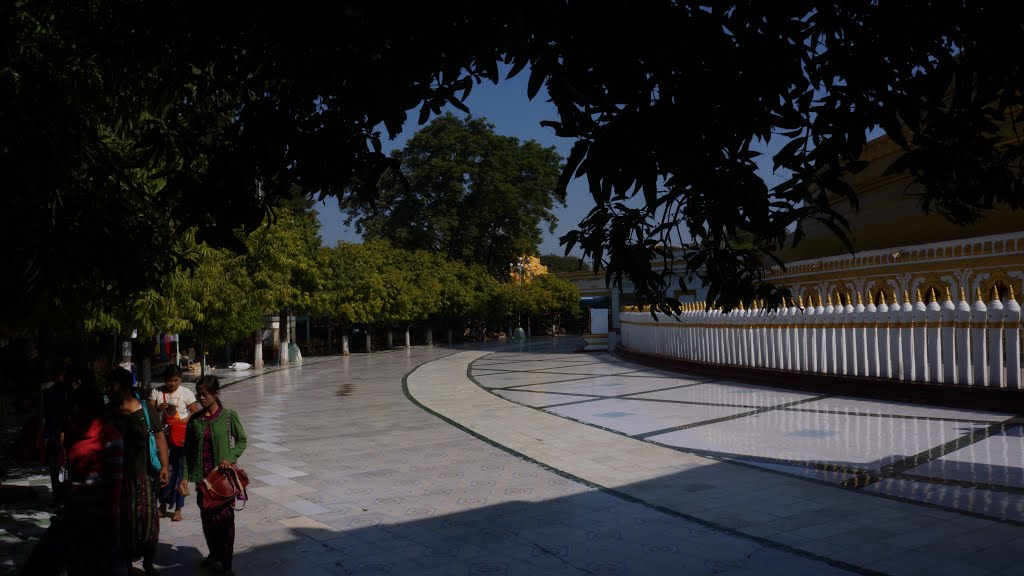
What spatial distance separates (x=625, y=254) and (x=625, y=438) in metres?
6.56

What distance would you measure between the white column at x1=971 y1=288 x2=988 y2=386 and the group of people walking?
9380mm

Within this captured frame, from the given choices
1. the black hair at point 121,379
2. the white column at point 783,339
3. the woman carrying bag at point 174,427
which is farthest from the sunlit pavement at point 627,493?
the white column at point 783,339

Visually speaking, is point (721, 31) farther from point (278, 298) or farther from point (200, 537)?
point (278, 298)

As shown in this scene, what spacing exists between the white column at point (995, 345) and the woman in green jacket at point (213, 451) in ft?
30.5

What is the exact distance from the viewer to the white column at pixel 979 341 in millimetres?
10422

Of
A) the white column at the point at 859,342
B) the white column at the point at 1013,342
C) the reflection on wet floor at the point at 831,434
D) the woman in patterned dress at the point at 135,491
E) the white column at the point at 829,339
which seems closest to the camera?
the woman in patterned dress at the point at 135,491

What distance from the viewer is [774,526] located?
233 inches

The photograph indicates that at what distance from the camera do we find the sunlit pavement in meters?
5.38

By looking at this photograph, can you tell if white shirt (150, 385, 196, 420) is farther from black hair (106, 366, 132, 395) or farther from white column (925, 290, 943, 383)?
white column (925, 290, 943, 383)

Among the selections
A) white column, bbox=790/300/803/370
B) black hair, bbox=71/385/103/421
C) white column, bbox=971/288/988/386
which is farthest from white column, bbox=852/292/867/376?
black hair, bbox=71/385/103/421

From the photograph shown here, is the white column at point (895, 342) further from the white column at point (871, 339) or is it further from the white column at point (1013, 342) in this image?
the white column at point (1013, 342)

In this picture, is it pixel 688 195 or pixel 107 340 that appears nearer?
pixel 688 195

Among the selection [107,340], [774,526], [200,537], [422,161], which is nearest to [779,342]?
[774,526]

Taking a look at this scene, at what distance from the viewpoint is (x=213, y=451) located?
229 inches
